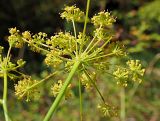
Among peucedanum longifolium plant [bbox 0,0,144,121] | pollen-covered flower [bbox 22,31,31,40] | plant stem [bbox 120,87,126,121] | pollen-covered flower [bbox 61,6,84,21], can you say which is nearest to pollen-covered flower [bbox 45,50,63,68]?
peucedanum longifolium plant [bbox 0,0,144,121]

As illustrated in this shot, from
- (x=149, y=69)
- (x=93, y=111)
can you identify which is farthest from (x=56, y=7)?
(x=93, y=111)

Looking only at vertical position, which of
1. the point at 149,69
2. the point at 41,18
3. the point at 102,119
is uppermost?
the point at 41,18

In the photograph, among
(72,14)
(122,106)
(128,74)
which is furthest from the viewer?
(122,106)

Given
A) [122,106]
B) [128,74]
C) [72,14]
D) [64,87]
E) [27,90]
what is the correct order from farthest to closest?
[122,106] → [72,14] → [128,74] → [27,90] → [64,87]

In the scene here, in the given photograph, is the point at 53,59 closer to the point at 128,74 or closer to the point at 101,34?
the point at 101,34

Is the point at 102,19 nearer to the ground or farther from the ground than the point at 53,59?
farther from the ground

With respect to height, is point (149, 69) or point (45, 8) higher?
point (45, 8)

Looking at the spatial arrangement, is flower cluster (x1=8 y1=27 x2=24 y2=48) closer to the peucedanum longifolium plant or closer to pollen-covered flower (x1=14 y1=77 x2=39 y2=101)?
the peucedanum longifolium plant

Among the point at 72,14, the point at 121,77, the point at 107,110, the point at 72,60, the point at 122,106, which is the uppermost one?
the point at 72,14

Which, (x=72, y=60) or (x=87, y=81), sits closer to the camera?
(x=72, y=60)

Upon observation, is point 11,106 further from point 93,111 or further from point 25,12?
point 25,12

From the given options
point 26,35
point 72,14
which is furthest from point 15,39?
point 72,14
